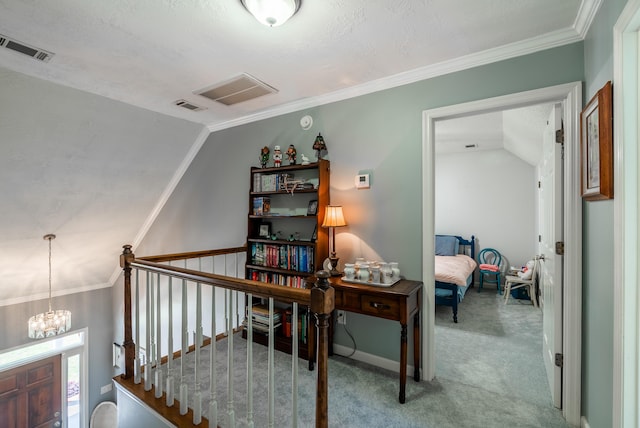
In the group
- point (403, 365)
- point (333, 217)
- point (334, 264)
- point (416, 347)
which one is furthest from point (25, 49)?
point (416, 347)

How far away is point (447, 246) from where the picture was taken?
17.3 ft

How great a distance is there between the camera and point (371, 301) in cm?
208

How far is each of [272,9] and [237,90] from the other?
1.27 metres

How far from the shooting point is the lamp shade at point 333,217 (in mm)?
2496

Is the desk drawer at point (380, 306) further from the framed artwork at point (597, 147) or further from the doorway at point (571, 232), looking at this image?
the framed artwork at point (597, 147)

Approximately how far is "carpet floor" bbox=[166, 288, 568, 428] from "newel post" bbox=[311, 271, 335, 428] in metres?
0.69

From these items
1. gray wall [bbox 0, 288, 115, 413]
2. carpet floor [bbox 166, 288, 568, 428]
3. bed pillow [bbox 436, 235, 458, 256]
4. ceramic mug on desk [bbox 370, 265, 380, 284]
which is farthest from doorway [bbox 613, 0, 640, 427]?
gray wall [bbox 0, 288, 115, 413]

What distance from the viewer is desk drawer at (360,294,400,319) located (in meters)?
1.99

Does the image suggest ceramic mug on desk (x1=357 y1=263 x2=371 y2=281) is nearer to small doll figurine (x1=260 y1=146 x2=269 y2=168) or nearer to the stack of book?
the stack of book

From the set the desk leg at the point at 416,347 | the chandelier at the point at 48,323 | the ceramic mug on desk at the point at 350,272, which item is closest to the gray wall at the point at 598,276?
the desk leg at the point at 416,347

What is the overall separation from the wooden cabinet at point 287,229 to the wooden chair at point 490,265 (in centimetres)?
361

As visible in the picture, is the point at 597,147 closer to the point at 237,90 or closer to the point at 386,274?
the point at 386,274

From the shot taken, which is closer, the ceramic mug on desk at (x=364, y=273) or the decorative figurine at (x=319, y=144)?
the ceramic mug on desk at (x=364, y=273)

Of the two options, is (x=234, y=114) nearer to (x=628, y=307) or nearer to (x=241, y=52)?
(x=241, y=52)
